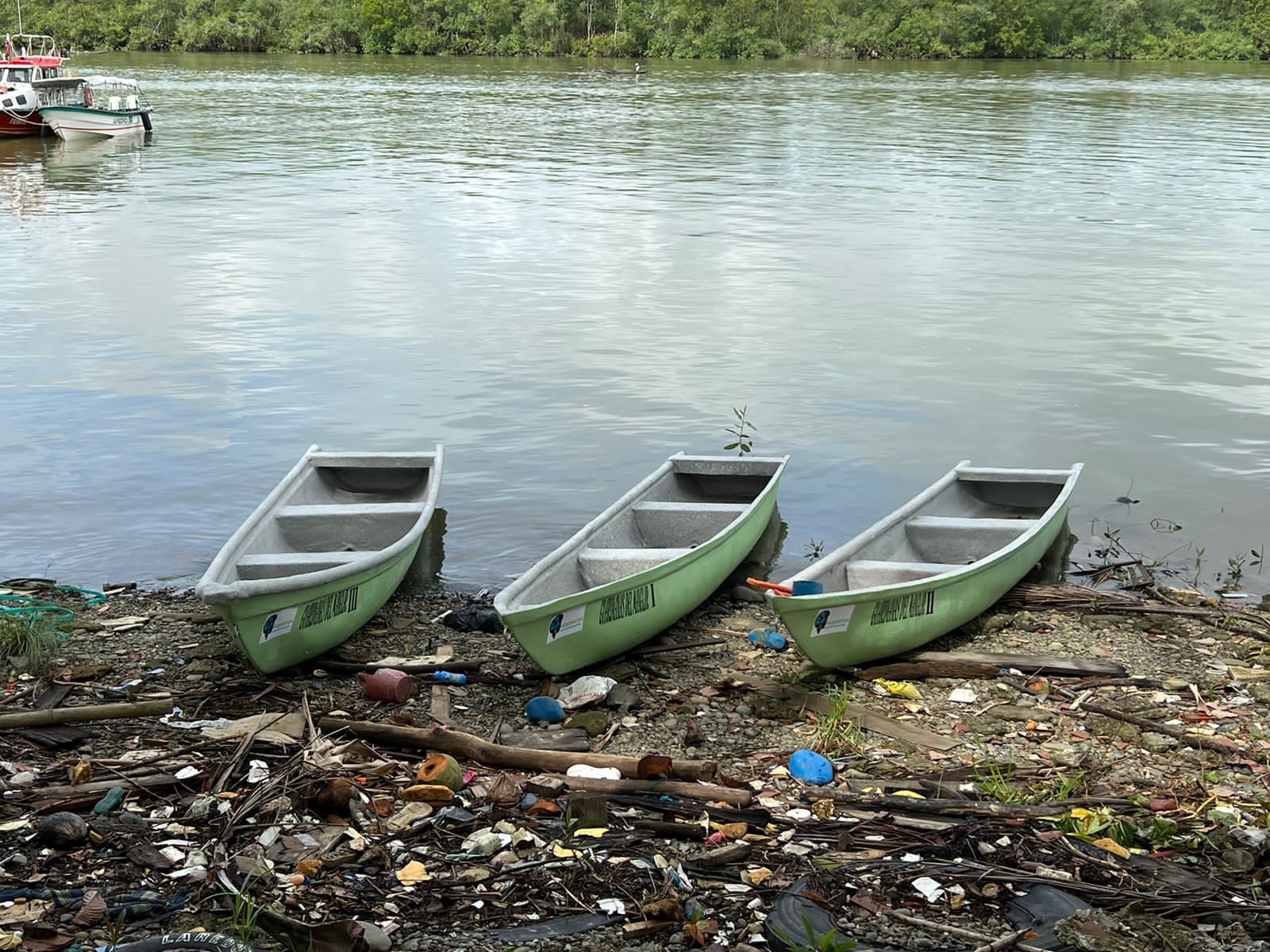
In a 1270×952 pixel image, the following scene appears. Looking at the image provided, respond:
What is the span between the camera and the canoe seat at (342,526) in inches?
391

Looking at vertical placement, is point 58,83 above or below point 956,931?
above

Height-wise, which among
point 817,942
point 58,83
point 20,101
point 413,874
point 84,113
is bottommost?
point 413,874

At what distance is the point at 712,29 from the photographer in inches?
3757

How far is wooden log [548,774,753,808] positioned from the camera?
6.32 m

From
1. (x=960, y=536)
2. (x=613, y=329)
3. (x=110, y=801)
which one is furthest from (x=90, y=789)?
(x=613, y=329)

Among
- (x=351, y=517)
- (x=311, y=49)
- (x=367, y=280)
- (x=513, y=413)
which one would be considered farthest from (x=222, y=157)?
(x=311, y=49)

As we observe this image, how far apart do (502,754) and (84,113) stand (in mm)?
42463

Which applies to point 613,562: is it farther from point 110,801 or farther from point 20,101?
point 20,101

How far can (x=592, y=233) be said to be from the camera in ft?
86.3

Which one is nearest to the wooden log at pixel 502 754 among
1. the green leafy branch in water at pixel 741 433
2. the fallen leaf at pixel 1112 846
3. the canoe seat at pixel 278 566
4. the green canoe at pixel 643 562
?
the green canoe at pixel 643 562

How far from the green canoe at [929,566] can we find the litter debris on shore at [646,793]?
270mm

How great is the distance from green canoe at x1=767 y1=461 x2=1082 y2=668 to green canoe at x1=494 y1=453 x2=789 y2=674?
831 millimetres

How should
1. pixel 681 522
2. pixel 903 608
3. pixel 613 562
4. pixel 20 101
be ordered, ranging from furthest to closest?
pixel 20 101 → pixel 681 522 → pixel 613 562 → pixel 903 608

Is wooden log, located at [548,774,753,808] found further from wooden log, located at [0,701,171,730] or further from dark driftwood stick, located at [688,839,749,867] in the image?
wooden log, located at [0,701,171,730]
